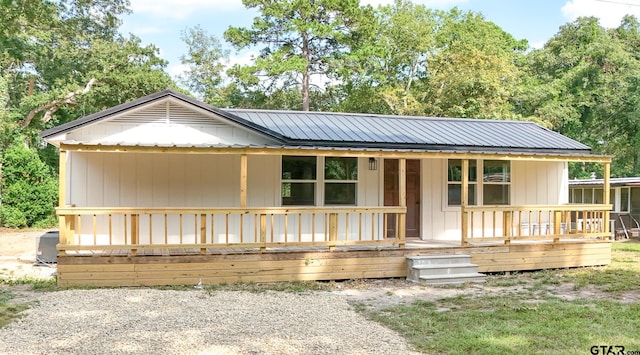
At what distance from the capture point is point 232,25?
28.7 meters

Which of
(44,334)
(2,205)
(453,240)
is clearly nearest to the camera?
(44,334)

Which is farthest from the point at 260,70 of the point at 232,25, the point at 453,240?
the point at 453,240

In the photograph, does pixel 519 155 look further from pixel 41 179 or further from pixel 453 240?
pixel 41 179

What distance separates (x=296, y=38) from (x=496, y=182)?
19.0 m

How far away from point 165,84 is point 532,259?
18163 mm

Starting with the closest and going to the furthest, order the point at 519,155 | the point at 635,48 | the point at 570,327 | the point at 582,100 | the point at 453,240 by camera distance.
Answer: the point at 570,327 → the point at 519,155 → the point at 453,240 → the point at 582,100 → the point at 635,48

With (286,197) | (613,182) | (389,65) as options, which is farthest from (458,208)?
(389,65)

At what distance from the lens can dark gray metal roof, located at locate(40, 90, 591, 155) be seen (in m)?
10.1

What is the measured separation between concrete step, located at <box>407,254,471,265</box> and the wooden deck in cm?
18

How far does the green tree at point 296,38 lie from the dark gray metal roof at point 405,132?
14791 mm

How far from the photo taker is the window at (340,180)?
10.9 meters

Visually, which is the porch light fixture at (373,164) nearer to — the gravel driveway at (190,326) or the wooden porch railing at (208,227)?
the wooden porch railing at (208,227)

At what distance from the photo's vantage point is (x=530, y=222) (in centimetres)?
1109

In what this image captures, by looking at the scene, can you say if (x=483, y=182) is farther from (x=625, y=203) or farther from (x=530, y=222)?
(x=625, y=203)
